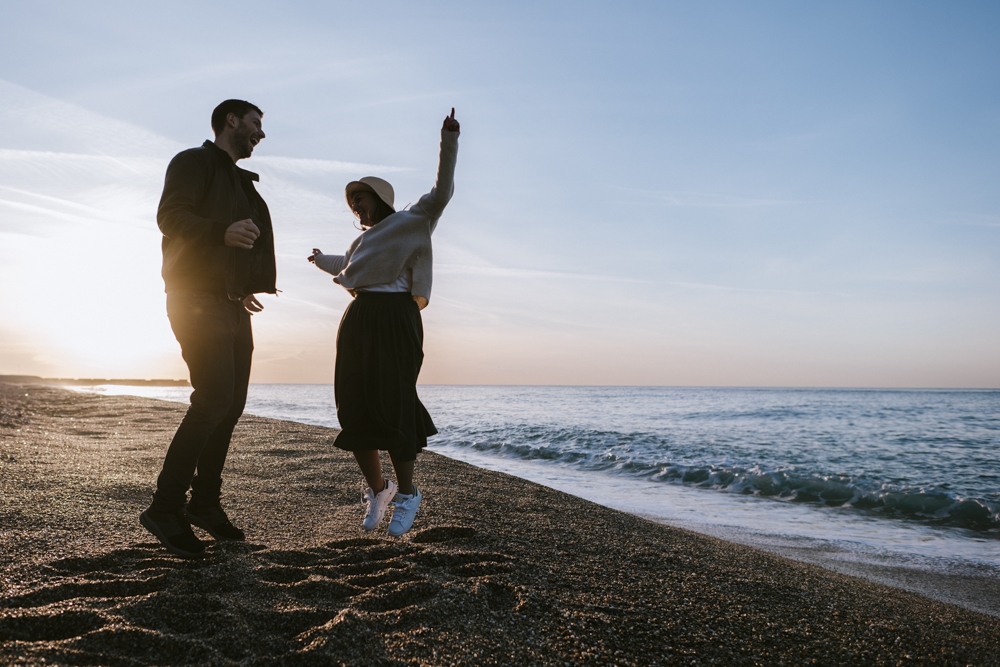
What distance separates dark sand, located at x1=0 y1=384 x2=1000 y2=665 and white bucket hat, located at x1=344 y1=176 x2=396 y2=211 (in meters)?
1.73

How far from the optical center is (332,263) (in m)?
3.07

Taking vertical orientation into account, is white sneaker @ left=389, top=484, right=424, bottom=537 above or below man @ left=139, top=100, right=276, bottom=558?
below

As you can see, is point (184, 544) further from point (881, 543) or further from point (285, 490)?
point (881, 543)

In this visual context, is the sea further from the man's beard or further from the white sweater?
the man's beard

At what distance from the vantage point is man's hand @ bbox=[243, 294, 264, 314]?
2688mm

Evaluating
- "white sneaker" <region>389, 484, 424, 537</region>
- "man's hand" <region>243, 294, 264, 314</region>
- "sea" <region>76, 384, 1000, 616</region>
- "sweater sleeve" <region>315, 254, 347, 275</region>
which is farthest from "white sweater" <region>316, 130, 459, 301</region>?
"sea" <region>76, 384, 1000, 616</region>

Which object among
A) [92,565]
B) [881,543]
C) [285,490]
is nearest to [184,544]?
[92,565]

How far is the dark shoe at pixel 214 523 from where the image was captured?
2.58 metres

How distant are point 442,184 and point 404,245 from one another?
13.9 inches

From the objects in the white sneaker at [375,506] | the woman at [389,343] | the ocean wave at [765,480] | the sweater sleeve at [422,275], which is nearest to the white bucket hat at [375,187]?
the woman at [389,343]

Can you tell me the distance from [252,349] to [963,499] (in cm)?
683

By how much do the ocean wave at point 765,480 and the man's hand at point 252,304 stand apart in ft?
19.1

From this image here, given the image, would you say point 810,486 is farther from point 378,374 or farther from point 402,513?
point 378,374

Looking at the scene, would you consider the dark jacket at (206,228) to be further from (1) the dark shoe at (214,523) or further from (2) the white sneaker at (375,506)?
(2) the white sneaker at (375,506)
